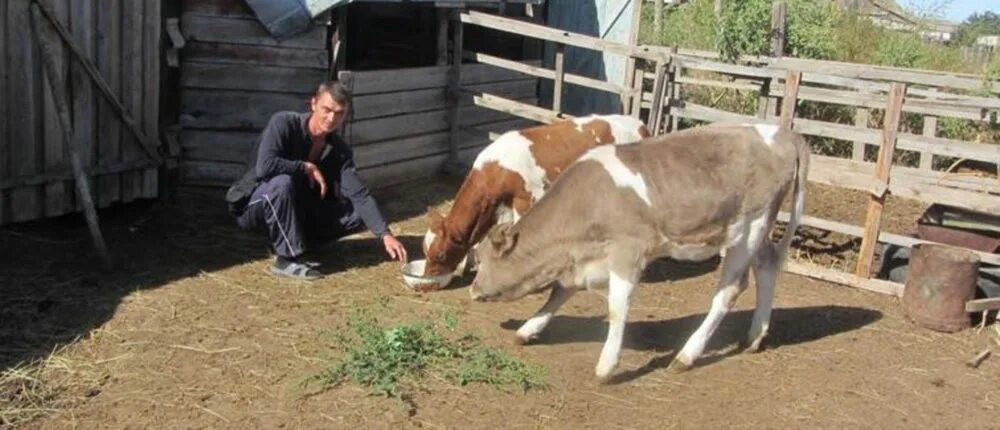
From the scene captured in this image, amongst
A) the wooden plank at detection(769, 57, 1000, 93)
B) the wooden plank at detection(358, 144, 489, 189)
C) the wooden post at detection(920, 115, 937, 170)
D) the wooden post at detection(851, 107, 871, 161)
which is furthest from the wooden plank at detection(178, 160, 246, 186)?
the wooden post at detection(920, 115, 937, 170)

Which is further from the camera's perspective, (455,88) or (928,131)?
(928,131)

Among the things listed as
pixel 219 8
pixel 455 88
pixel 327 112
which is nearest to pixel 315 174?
pixel 327 112

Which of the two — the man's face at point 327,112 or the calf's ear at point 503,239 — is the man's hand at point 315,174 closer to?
the man's face at point 327,112

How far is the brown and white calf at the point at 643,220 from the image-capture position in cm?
562

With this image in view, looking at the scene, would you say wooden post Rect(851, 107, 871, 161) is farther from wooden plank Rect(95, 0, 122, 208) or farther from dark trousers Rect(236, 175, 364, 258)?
wooden plank Rect(95, 0, 122, 208)

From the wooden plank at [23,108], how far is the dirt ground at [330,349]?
307 mm

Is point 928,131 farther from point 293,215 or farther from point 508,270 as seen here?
point 293,215

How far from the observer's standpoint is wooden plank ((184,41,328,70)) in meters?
8.84

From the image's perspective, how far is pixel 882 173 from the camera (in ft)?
25.1

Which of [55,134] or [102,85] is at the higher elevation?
[102,85]

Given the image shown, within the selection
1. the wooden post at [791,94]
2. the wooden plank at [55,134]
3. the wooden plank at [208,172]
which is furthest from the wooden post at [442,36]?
the wooden plank at [55,134]

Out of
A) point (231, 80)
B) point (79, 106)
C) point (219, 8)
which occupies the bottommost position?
point (79, 106)

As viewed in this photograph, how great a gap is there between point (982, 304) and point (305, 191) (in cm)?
463

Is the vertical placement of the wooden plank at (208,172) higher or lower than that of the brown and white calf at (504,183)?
lower
